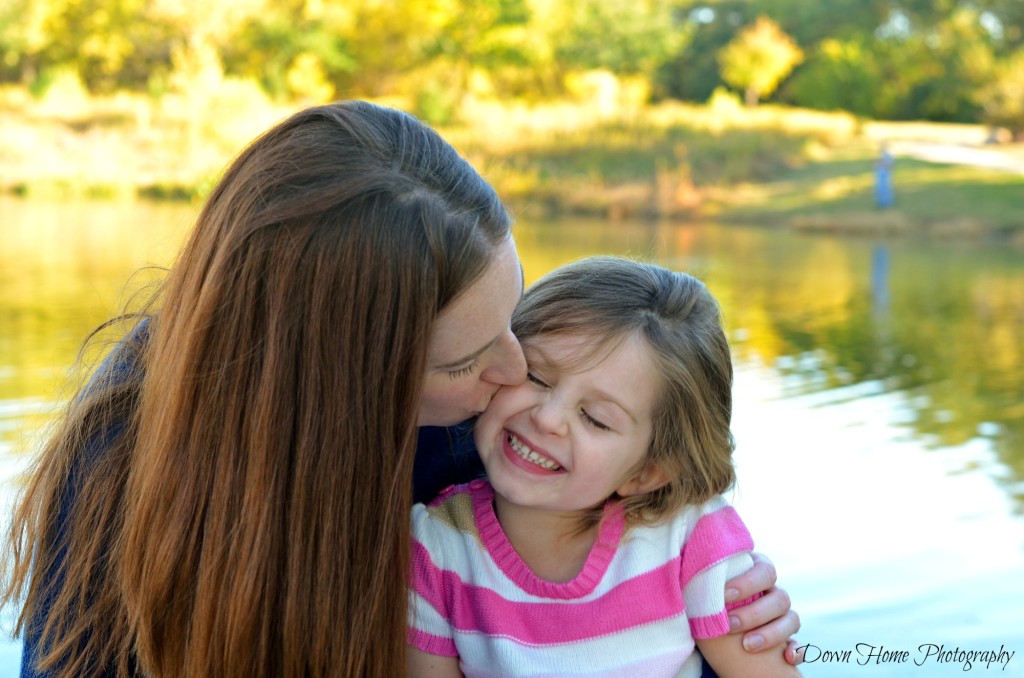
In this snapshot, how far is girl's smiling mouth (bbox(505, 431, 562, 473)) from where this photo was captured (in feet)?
6.05

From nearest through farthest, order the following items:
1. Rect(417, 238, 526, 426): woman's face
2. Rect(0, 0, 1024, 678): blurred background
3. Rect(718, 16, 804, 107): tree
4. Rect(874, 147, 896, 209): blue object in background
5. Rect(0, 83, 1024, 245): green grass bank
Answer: Rect(417, 238, 526, 426): woman's face
Rect(0, 0, 1024, 678): blurred background
Rect(874, 147, 896, 209): blue object in background
Rect(0, 83, 1024, 245): green grass bank
Rect(718, 16, 804, 107): tree

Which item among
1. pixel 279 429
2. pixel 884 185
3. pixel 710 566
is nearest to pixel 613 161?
pixel 884 185

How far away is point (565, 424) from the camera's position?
1845mm

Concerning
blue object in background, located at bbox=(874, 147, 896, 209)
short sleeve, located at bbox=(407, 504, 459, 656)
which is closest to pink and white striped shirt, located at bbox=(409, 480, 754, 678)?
short sleeve, located at bbox=(407, 504, 459, 656)

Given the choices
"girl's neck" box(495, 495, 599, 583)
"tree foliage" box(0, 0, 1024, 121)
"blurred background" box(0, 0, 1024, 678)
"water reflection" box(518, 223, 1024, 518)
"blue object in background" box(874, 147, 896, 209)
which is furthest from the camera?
"tree foliage" box(0, 0, 1024, 121)

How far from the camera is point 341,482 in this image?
1.57 metres

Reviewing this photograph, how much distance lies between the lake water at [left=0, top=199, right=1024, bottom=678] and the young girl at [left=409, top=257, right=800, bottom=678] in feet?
1.95

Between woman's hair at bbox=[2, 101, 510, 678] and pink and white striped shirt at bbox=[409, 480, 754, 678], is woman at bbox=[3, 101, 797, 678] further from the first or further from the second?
pink and white striped shirt at bbox=[409, 480, 754, 678]

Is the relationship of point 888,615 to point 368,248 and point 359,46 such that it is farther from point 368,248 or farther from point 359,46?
point 359,46

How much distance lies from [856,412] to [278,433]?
181 inches

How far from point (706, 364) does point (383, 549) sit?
0.65 metres

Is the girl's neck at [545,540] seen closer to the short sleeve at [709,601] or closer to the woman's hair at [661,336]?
the woman's hair at [661,336]

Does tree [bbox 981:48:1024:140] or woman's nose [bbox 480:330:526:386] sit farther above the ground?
woman's nose [bbox 480:330:526:386]

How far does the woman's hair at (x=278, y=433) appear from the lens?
1.50 m
